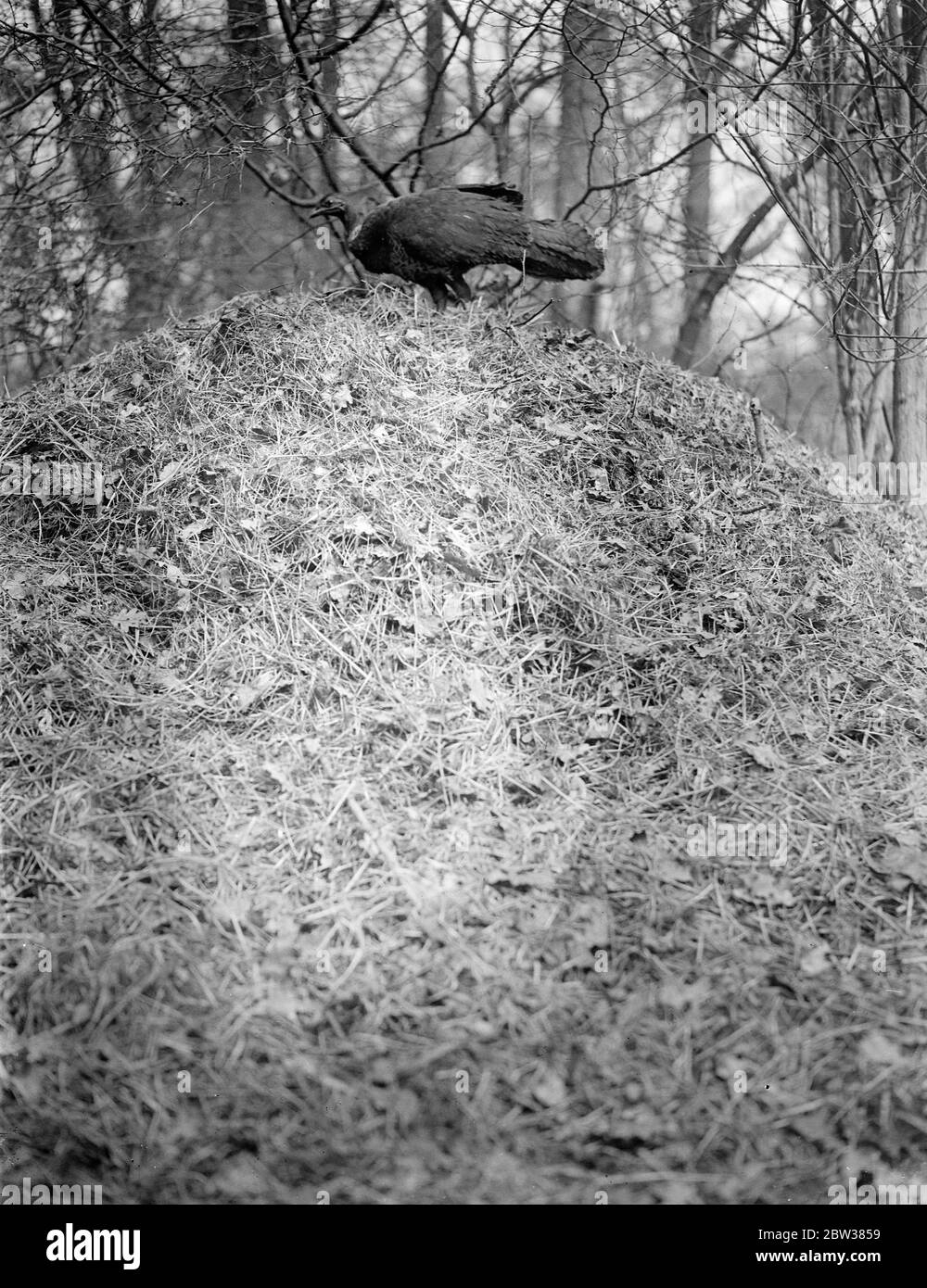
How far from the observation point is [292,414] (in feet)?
14.3

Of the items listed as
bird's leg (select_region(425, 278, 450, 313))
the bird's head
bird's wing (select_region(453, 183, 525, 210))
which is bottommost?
bird's leg (select_region(425, 278, 450, 313))

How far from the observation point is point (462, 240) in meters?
5.00

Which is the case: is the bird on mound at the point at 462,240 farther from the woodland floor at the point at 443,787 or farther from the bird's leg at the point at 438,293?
the woodland floor at the point at 443,787

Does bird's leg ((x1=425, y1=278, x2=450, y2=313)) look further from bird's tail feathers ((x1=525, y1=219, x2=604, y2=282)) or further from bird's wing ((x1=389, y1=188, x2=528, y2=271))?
bird's tail feathers ((x1=525, y1=219, x2=604, y2=282))

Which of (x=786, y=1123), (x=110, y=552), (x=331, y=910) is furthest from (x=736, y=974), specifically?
(x=110, y=552)

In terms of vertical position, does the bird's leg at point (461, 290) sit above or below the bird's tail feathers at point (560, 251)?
below

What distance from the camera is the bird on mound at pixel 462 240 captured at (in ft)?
16.4

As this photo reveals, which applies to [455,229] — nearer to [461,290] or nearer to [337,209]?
[461,290]

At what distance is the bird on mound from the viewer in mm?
4996

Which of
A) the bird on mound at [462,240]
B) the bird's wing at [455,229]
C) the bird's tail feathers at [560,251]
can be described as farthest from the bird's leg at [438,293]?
the bird's tail feathers at [560,251]

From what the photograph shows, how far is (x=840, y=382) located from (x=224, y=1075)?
20.8 feet

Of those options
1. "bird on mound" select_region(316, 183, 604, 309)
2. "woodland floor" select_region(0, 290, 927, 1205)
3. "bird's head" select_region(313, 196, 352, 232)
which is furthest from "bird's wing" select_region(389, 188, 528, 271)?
"bird's head" select_region(313, 196, 352, 232)

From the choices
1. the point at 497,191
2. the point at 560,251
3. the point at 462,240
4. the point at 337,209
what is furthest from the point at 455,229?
the point at 337,209
